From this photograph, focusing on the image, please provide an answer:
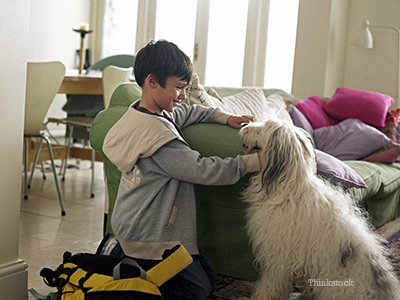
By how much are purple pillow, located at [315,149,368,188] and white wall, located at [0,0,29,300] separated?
1215 mm

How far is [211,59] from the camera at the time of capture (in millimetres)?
5355

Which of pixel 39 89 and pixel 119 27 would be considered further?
pixel 119 27

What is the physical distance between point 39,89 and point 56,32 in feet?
10.3

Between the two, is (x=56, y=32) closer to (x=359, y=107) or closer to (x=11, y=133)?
(x=359, y=107)

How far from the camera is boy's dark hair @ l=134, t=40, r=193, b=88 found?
1.51m

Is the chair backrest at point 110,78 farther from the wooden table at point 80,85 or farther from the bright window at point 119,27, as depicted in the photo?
the bright window at point 119,27

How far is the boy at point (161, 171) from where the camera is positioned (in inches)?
57.9

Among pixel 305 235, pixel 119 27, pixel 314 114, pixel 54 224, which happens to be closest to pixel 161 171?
pixel 305 235

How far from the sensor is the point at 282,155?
1403 millimetres

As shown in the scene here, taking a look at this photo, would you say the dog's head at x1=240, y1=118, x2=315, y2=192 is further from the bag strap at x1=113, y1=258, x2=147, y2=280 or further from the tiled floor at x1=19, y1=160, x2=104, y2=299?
the tiled floor at x1=19, y1=160, x2=104, y2=299

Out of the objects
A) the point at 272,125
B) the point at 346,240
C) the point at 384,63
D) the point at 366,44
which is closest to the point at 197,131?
the point at 272,125

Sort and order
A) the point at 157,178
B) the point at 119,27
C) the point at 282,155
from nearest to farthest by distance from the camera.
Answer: the point at 282,155 < the point at 157,178 < the point at 119,27

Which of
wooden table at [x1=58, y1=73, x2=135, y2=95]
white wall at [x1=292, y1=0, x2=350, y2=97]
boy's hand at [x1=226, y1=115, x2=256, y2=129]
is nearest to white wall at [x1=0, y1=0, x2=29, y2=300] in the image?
boy's hand at [x1=226, y1=115, x2=256, y2=129]

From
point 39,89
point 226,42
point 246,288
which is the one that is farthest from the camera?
point 226,42
